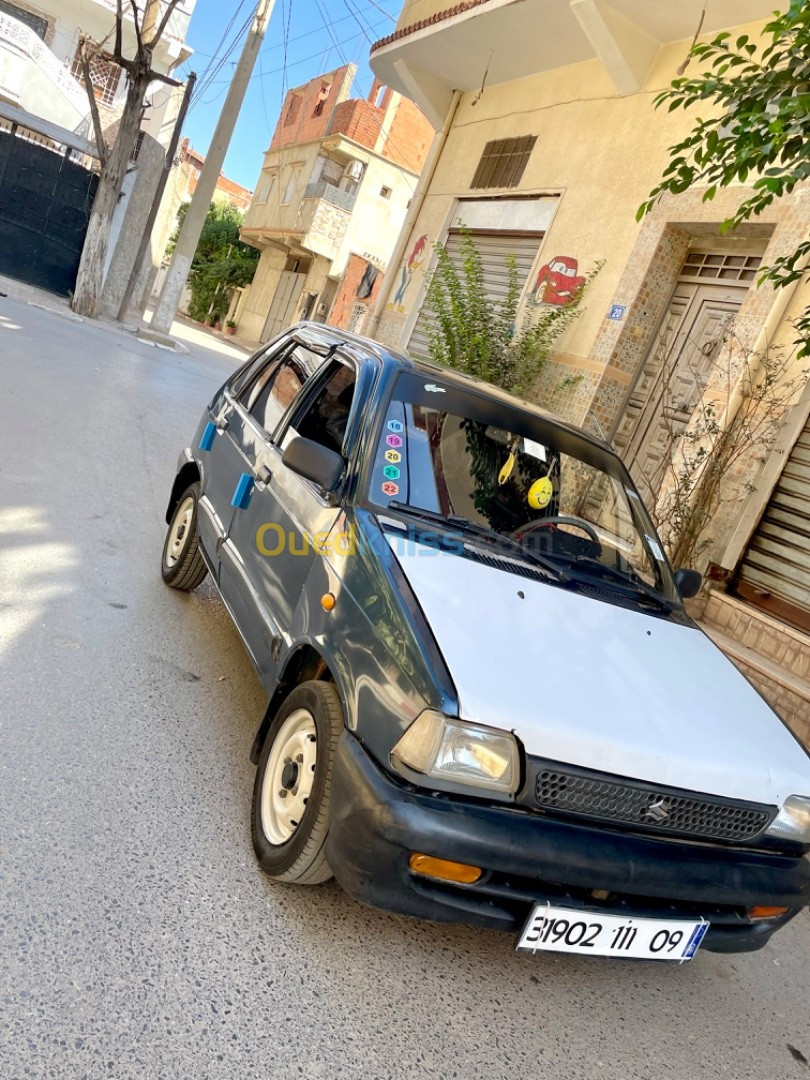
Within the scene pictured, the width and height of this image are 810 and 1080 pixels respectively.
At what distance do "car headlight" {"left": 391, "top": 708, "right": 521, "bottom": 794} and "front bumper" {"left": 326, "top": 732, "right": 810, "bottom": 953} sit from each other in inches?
2.5

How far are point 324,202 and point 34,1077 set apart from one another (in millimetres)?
31036

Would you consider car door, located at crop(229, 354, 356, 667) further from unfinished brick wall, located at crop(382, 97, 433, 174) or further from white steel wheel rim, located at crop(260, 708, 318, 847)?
unfinished brick wall, located at crop(382, 97, 433, 174)

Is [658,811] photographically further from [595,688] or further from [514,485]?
[514,485]

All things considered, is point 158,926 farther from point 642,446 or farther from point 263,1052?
point 642,446

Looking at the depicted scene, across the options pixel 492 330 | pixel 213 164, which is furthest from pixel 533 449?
pixel 213 164

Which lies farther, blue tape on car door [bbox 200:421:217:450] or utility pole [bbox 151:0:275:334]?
utility pole [bbox 151:0:275:334]

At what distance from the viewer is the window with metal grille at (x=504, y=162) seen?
1230 cm

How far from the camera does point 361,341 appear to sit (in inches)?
151

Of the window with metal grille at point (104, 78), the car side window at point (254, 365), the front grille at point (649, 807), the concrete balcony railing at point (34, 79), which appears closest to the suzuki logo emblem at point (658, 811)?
the front grille at point (649, 807)

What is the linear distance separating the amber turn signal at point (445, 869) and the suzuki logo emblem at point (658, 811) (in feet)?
1.69

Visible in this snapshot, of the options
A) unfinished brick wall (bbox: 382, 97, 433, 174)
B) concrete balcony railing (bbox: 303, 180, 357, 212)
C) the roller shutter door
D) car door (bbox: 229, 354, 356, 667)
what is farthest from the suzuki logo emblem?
unfinished brick wall (bbox: 382, 97, 433, 174)

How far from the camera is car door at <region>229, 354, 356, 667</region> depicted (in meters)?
3.07

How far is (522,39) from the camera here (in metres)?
11.6

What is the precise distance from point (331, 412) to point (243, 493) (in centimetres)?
60
